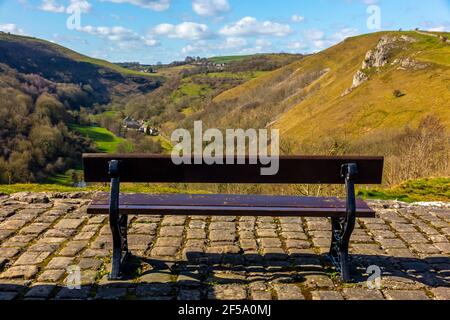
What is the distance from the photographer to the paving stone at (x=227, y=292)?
3.93 meters

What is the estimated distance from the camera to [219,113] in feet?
383

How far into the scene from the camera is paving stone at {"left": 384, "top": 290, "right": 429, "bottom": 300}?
13.1 ft

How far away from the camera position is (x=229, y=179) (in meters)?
4.40

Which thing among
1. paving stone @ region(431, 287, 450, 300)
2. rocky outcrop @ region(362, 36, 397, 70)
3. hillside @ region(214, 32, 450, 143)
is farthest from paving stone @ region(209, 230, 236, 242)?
rocky outcrop @ region(362, 36, 397, 70)

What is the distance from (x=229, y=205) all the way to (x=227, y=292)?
853 millimetres

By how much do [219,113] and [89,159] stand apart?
370 ft

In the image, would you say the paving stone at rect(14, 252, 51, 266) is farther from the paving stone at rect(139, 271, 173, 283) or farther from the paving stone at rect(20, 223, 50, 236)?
the paving stone at rect(139, 271, 173, 283)

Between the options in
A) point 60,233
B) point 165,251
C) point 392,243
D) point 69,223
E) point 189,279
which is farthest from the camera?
point 69,223

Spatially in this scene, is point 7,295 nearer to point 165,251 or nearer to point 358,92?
point 165,251

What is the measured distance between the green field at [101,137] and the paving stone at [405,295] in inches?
3148

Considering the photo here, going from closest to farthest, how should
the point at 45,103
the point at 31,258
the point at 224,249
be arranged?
the point at 31,258
the point at 224,249
the point at 45,103

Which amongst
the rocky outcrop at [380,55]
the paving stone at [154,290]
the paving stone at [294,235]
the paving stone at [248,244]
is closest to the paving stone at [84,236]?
the paving stone at [154,290]

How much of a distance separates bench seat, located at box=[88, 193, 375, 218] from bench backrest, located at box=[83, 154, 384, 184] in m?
0.25

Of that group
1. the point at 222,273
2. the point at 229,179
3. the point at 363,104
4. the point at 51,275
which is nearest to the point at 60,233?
the point at 51,275
